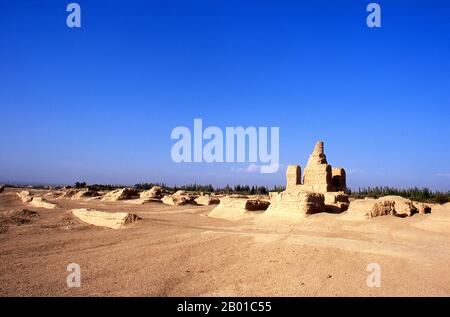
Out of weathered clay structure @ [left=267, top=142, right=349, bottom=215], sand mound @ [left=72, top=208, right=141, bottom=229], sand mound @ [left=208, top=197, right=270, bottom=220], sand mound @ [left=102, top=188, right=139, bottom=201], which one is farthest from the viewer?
sand mound @ [left=102, top=188, right=139, bottom=201]

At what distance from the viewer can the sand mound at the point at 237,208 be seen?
15.2 metres

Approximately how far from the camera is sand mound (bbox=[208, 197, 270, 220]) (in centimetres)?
1517

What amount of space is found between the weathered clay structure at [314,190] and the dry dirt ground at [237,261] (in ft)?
6.67

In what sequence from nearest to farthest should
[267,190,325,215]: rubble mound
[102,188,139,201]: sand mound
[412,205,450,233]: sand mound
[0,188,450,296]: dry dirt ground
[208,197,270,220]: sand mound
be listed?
[0,188,450,296]: dry dirt ground → [412,205,450,233]: sand mound → [267,190,325,215]: rubble mound → [208,197,270,220]: sand mound → [102,188,139,201]: sand mound

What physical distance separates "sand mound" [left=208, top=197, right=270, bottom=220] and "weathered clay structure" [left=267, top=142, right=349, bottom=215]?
1.34 m

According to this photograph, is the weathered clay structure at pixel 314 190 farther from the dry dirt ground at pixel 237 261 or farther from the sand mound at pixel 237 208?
the dry dirt ground at pixel 237 261

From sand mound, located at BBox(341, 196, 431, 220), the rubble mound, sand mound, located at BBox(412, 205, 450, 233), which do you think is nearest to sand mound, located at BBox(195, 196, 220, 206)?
the rubble mound

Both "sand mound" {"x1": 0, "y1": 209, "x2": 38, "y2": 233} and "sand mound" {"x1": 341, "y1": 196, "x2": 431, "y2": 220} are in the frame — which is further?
"sand mound" {"x1": 0, "y1": 209, "x2": 38, "y2": 233}

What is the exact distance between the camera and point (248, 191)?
4678 centimetres

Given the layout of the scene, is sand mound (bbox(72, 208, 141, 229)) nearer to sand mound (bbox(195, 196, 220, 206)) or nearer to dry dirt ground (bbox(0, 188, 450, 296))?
dry dirt ground (bbox(0, 188, 450, 296))
